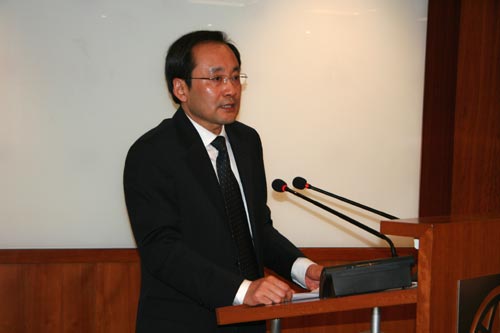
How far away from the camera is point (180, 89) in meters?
2.31

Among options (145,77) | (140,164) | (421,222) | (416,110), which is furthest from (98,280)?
(421,222)

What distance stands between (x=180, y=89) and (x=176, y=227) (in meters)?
0.57

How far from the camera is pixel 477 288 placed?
1540 mm

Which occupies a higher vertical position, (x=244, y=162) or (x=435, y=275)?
(x=244, y=162)

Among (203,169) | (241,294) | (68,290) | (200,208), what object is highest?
(203,169)

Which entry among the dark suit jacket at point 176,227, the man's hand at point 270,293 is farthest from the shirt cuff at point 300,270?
the man's hand at point 270,293

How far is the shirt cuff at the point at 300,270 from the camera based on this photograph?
2162mm

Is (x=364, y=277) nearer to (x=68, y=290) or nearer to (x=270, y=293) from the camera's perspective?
(x=270, y=293)

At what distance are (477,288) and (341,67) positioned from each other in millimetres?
2543

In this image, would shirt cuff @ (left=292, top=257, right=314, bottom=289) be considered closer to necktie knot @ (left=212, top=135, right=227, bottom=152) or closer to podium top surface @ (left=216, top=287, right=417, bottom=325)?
necktie knot @ (left=212, top=135, right=227, bottom=152)

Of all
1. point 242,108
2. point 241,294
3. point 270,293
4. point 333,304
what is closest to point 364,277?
point 333,304

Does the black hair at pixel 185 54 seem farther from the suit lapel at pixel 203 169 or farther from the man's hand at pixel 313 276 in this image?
the man's hand at pixel 313 276

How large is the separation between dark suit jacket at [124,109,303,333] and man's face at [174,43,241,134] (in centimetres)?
10

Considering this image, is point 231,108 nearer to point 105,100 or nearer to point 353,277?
point 353,277
